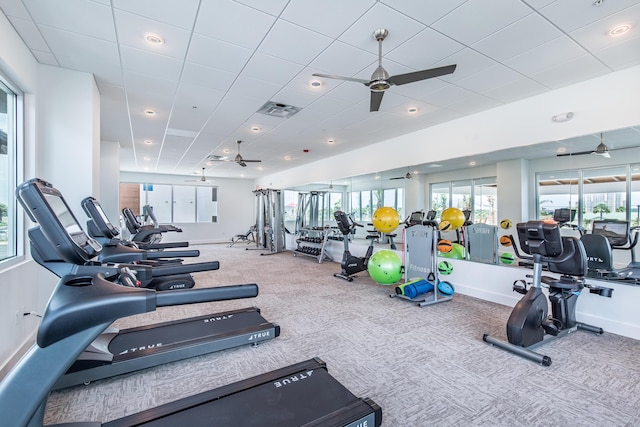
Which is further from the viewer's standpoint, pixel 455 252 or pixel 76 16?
pixel 455 252

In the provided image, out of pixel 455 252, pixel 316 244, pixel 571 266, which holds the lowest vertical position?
pixel 316 244

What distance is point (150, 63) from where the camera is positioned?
11.4 ft

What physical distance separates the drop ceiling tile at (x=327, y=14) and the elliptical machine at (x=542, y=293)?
2528 mm

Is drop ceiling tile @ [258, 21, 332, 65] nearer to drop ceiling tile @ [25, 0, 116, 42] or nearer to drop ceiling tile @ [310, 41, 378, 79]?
drop ceiling tile @ [310, 41, 378, 79]

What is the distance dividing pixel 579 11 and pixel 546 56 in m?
0.74

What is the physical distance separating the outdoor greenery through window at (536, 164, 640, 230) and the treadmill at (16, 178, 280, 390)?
160 inches

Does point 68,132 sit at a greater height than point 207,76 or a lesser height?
lesser

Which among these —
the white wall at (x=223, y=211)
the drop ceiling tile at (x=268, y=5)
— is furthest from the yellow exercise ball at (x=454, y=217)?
the white wall at (x=223, y=211)

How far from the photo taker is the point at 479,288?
4750 mm

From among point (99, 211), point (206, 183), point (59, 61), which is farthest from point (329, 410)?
point (206, 183)

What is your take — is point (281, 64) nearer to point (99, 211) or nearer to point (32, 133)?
point (99, 211)

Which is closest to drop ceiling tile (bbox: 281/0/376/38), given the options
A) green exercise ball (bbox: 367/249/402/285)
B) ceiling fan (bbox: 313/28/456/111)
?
ceiling fan (bbox: 313/28/456/111)

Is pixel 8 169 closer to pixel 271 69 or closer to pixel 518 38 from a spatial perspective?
pixel 271 69

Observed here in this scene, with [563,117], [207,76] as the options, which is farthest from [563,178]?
[207,76]
